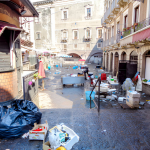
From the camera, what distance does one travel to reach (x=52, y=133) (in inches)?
124

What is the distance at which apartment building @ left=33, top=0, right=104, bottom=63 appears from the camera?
109 ft

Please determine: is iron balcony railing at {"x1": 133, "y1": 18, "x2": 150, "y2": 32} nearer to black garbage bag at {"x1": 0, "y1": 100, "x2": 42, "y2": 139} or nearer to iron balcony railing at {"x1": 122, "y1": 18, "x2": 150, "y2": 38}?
iron balcony railing at {"x1": 122, "y1": 18, "x2": 150, "y2": 38}

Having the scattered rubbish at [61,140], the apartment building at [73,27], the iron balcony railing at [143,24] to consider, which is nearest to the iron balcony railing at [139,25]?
the iron balcony railing at [143,24]

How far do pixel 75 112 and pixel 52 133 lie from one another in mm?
2488

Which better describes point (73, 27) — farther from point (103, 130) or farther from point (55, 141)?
point (55, 141)

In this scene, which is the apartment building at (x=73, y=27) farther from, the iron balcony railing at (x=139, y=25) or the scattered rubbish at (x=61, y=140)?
the scattered rubbish at (x=61, y=140)

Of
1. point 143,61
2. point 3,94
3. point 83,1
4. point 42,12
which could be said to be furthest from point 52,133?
point 42,12

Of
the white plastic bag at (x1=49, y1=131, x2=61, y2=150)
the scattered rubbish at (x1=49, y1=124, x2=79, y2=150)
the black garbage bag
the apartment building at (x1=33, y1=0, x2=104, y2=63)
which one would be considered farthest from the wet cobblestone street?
the apartment building at (x1=33, y1=0, x2=104, y2=63)

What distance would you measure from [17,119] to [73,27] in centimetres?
3354

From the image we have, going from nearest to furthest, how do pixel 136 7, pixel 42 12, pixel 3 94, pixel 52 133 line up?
pixel 52 133, pixel 3 94, pixel 136 7, pixel 42 12

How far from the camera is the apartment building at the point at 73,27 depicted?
1312 inches

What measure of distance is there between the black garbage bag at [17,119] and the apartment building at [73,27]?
28659 mm

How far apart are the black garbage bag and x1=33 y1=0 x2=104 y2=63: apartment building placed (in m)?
28.7

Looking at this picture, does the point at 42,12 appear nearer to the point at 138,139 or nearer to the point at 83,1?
the point at 83,1
